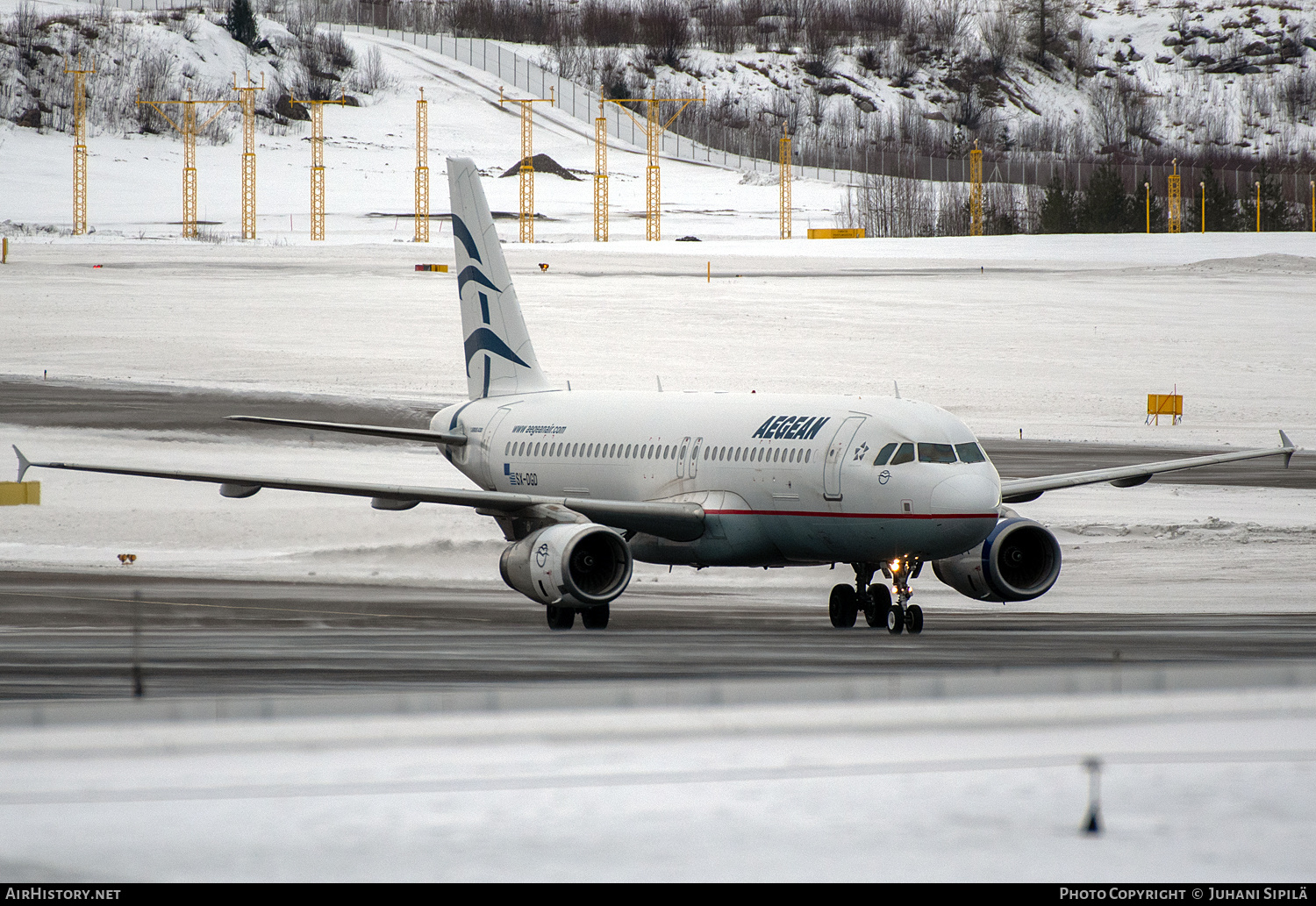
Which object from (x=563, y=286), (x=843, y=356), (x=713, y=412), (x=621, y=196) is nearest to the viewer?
(x=713, y=412)

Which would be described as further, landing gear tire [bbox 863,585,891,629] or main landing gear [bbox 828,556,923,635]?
landing gear tire [bbox 863,585,891,629]

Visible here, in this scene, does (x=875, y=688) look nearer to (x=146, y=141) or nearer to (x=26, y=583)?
(x=26, y=583)

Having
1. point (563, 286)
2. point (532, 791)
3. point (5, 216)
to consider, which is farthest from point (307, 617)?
point (5, 216)

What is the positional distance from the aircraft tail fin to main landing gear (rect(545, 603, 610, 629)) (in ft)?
32.7

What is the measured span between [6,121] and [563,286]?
123m

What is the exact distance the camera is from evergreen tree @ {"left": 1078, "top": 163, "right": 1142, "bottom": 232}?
502ft

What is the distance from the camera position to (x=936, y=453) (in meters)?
27.7

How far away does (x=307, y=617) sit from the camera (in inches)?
1153

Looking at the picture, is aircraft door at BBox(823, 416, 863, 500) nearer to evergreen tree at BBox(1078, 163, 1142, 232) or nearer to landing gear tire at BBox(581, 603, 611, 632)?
landing gear tire at BBox(581, 603, 611, 632)

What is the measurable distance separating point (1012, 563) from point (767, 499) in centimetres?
394

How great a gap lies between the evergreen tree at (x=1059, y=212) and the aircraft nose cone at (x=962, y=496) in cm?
12824

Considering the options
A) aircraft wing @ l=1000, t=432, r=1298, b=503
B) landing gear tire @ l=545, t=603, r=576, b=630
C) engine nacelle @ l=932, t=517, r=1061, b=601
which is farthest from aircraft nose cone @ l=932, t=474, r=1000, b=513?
landing gear tire @ l=545, t=603, r=576, b=630

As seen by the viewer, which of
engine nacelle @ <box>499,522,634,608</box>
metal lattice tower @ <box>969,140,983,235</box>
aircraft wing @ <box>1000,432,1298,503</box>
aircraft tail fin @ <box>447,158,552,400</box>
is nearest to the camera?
engine nacelle @ <box>499,522,634,608</box>

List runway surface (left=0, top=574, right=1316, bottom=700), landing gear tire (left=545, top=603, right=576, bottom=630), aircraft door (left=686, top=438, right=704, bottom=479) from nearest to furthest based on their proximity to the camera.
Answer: runway surface (left=0, top=574, right=1316, bottom=700), landing gear tire (left=545, top=603, right=576, bottom=630), aircraft door (left=686, top=438, right=704, bottom=479)
